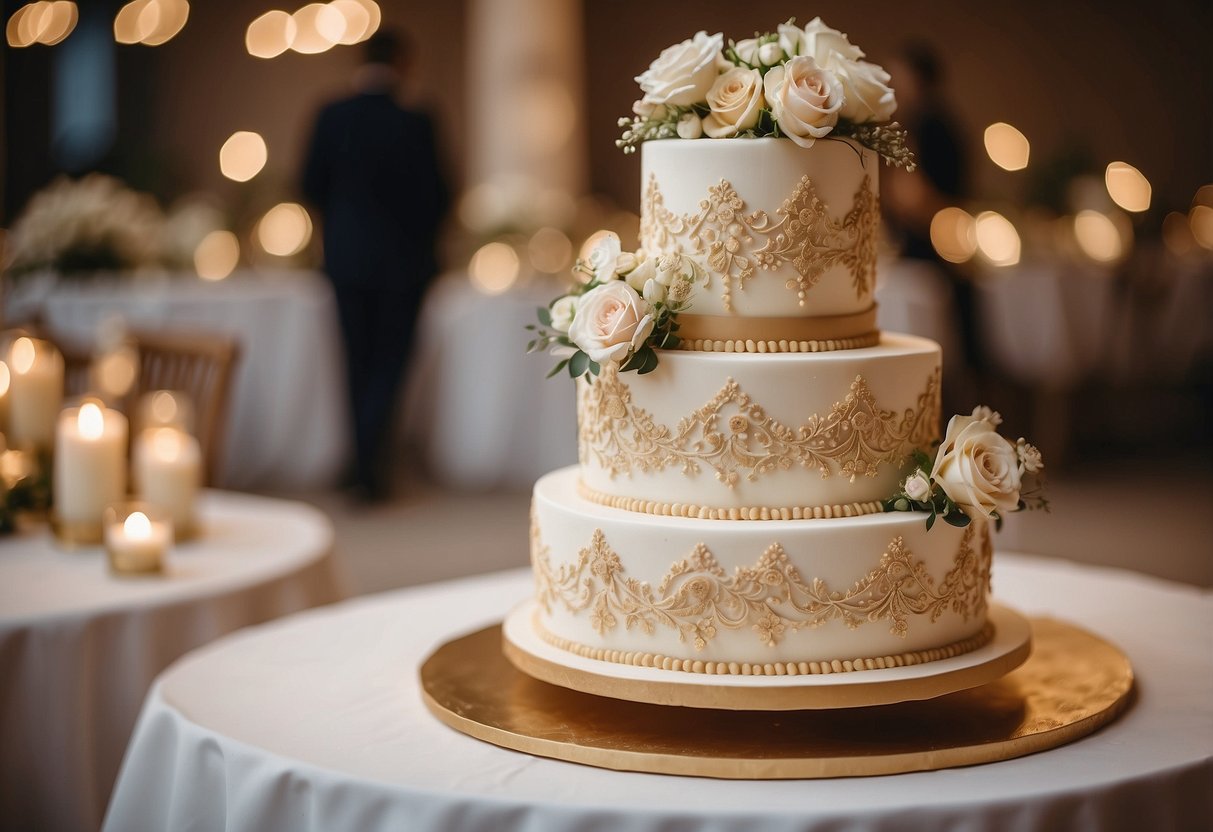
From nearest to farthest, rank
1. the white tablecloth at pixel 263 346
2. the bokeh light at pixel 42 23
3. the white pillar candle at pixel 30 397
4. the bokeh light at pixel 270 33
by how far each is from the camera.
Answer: the white pillar candle at pixel 30 397, the white tablecloth at pixel 263 346, the bokeh light at pixel 42 23, the bokeh light at pixel 270 33

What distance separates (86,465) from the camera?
320 centimetres

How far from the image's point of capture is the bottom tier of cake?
1.92m

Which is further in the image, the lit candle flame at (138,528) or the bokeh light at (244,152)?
the bokeh light at (244,152)

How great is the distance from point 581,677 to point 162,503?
1.69 meters

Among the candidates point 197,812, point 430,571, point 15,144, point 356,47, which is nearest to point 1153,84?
point 356,47

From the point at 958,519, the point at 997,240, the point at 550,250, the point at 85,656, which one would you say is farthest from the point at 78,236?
the point at 958,519

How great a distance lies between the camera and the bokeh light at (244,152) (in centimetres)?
1456

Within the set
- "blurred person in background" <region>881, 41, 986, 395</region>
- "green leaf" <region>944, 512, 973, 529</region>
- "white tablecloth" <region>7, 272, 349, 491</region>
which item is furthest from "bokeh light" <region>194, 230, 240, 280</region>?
"green leaf" <region>944, 512, 973, 529</region>

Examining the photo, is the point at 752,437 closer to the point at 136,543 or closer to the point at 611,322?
the point at 611,322

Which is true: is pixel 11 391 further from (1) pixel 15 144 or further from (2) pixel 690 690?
(1) pixel 15 144

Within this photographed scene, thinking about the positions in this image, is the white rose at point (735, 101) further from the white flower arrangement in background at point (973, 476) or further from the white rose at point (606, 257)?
the white flower arrangement in background at point (973, 476)

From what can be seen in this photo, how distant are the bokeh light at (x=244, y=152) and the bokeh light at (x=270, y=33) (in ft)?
3.07

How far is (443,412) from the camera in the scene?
8.12 metres

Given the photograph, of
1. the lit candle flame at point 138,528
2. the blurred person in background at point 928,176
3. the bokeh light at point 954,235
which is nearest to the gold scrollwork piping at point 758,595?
the lit candle flame at point 138,528
